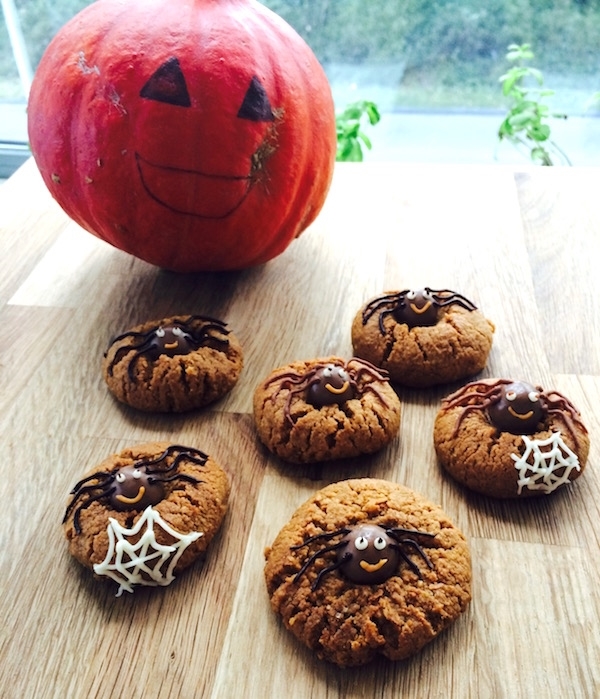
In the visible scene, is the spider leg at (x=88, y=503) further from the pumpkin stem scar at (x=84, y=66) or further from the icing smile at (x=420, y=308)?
the pumpkin stem scar at (x=84, y=66)

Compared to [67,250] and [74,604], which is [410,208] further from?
[74,604]

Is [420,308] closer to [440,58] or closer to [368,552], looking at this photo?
[368,552]

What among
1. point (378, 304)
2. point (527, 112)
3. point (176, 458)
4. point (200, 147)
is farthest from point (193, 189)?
point (527, 112)

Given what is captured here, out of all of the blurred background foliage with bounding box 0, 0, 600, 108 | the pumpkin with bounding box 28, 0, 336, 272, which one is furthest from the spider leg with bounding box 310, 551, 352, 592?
the blurred background foliage with bounding box 0, 0, 600, 108

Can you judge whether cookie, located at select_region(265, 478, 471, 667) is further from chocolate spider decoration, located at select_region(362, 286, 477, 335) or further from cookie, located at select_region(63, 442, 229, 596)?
chocolate spider decoration, located at select_region(362, 286, 477, 335)

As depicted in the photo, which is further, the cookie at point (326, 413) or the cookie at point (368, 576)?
the cookie at point (326, 413)

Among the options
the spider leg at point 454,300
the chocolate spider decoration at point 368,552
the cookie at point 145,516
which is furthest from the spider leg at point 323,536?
the spider leg at point 454,300
